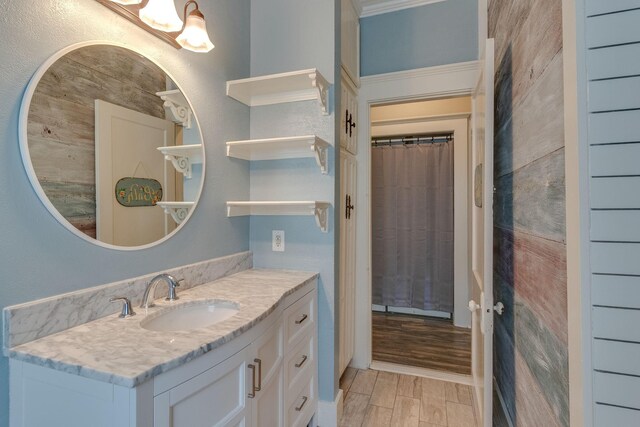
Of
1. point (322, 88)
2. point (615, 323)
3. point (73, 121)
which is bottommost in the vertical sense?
point (615, 323)

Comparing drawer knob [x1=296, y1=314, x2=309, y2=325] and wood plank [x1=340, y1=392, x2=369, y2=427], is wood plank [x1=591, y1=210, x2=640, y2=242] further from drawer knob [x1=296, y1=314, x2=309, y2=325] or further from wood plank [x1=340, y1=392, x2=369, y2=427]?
wood plank [x1=340, y1=392, x2=369, y2=427]

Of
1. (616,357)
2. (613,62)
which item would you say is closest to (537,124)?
(613,62)

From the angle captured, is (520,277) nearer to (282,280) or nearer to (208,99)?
(282,280)

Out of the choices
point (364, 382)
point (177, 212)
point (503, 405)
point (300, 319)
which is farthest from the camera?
point (364, 382)

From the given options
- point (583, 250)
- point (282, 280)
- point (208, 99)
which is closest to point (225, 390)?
point (282, 280)

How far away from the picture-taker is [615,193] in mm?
563

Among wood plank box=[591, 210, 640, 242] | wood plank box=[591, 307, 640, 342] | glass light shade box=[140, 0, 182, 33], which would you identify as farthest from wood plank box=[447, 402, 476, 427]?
glass light shade box=[140, 0, 182, 33]

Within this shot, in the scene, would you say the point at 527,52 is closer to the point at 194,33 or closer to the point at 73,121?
the point at 194,33

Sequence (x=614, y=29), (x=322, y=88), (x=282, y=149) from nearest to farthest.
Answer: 1. (x=614, y=29)
2. (x=322, y=88)
3. (x=282, y=149)

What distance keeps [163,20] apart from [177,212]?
798 mm

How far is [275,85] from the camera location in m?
1.79

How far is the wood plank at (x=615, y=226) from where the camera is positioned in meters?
0.56

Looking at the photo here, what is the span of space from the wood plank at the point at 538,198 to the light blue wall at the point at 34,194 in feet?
4.67

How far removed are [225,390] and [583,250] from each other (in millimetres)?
1019
